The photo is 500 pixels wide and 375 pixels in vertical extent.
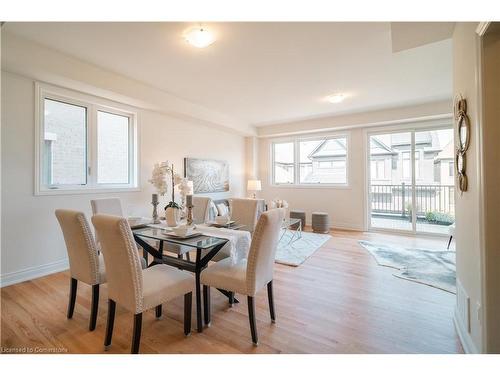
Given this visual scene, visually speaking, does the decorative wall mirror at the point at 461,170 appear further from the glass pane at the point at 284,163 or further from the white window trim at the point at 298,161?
the glass pane at the point at 284,163

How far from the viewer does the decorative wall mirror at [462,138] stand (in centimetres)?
163

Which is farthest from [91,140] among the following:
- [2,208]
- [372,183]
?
[372,183]

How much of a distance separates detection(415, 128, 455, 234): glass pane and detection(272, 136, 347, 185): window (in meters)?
1.52

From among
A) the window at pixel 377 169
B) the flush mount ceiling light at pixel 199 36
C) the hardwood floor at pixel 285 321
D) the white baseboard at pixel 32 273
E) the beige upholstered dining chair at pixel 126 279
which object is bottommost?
the hardwood floor at pixel 285 321

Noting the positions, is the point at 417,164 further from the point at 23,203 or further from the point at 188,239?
the point at 23,203

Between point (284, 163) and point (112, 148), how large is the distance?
433cm

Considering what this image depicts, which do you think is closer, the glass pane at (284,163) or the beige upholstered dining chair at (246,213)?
the beige upholstered dining chair at (246,213)

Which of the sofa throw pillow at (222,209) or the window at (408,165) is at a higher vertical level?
the window at (408,165)

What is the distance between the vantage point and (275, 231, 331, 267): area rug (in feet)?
11.4

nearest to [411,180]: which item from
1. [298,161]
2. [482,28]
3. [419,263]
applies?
[419,263]

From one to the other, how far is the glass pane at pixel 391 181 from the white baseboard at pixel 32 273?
19.1 ft

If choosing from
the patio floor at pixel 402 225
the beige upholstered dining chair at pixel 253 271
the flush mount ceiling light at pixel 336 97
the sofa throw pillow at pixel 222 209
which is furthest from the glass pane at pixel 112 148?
the patio floor at pixel 402 225
